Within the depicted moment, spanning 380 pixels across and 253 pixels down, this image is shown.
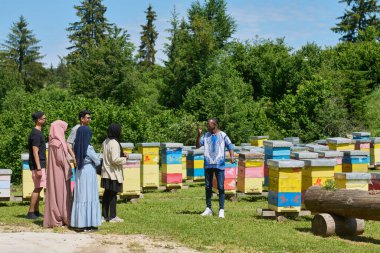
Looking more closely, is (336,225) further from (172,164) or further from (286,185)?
(172,164)

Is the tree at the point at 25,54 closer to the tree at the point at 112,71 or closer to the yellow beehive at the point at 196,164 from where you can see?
the tree at the point at 112,71

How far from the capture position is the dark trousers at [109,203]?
11398 millimetres

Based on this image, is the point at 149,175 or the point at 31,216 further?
the point at 149,175

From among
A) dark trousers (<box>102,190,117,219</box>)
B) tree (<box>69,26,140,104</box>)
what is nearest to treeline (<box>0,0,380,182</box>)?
tree (<box>69,26,140,104</box>)

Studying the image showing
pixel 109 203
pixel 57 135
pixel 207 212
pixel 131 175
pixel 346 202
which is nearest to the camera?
pixel 346 202

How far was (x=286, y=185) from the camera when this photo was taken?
39.8ft

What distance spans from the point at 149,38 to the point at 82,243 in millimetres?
86776

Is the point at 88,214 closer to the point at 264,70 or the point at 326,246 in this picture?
the point at 326,246

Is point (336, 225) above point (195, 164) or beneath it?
Answer: beneath

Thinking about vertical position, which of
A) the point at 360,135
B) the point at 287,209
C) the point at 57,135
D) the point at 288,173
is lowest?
the point at 287,209

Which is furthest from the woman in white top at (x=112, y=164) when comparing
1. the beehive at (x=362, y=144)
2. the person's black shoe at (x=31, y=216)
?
the beehive at (x=362, y=144)

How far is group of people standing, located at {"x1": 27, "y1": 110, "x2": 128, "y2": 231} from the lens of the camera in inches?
407

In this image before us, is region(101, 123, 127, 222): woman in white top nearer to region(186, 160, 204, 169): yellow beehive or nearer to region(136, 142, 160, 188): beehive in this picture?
region(136, 142, 160, 188): beehive

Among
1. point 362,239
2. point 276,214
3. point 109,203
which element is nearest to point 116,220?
point 109,203
